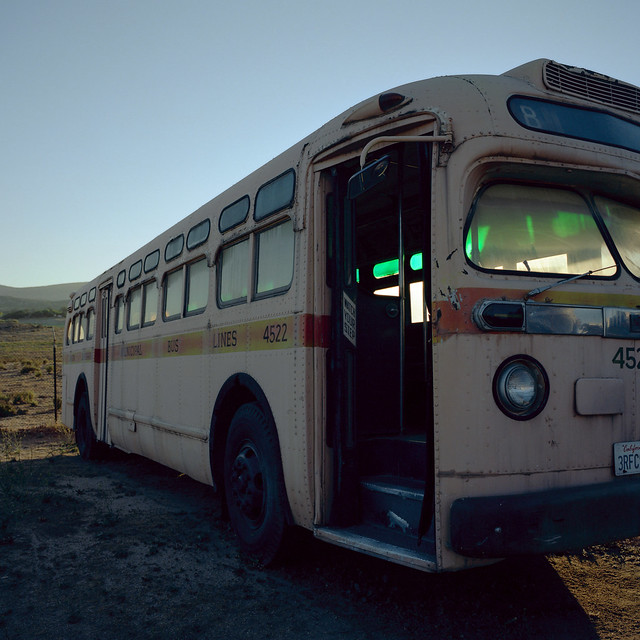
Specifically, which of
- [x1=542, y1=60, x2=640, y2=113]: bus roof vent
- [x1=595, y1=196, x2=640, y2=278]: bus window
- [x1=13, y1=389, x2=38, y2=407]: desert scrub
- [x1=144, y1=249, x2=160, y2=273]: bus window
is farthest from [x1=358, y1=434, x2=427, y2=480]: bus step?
[x1=13, y1=389, x2=38, y2=407]: desert scrub

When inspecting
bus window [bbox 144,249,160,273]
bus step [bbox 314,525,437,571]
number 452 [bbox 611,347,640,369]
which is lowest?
bus step [bbox 314,525,437,571]

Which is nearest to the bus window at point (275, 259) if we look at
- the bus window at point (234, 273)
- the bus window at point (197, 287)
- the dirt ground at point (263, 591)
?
the bus window at point (234, 273)

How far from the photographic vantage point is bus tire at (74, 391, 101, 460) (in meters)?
9.95

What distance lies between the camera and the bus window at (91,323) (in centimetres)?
1022

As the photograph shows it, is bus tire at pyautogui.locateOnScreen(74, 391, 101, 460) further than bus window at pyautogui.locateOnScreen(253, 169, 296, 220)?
Yes

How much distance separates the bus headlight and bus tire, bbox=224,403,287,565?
177 cm

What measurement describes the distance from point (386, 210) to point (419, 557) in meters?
3.13

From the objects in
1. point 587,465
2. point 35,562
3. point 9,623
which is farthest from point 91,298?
point 587,465

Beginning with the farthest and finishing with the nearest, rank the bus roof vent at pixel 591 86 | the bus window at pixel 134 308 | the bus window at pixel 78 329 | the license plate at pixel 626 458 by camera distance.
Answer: the bus window at pixel 78 329 < the bus window at pixel 134 308 < the bus roof vent at pixel 591 86 < the license plate at pixel 626 458

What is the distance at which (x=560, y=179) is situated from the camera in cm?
355

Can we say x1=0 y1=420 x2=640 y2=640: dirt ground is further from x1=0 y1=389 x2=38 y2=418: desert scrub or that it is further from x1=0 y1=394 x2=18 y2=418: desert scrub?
x1=0 y1=389 x2=38 y2=418: desert scrub

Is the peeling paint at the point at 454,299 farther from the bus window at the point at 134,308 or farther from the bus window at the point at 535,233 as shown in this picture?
the bus window at the point at 134,308

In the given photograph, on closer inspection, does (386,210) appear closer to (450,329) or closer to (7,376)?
(450,329)

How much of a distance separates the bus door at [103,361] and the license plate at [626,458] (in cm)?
727
